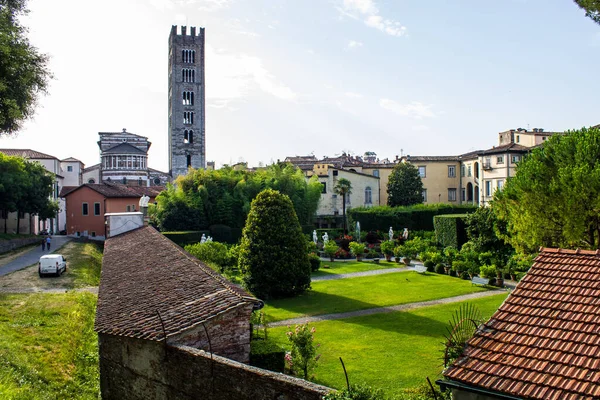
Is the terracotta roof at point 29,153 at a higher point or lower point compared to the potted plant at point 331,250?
higher

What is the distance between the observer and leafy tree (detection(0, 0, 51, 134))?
672 inches

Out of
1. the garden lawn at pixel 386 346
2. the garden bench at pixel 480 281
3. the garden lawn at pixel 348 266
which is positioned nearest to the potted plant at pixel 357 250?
the garden lawn at pixel 348 266

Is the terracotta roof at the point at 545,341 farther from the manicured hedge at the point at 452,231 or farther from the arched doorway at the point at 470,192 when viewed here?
the arched doorway at the point at 470,192

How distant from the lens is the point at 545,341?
6293mm

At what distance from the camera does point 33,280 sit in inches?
1013

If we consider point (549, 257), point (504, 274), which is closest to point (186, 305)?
point (549, 257)

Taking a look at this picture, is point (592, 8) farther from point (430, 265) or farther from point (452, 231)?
point (452, 231)

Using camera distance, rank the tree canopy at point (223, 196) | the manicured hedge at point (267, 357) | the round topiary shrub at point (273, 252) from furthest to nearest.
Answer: the tree canopy at point (223, 196) → the round topiary shrub at point (273, 252) → the manicured hedge at point (267, 357)

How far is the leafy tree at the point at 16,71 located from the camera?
17.1m

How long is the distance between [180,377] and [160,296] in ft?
9.76

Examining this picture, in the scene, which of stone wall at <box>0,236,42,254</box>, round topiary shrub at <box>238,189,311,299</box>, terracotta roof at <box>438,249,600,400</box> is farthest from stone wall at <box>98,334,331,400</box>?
stone wall at <box>0,236,42,254</box>

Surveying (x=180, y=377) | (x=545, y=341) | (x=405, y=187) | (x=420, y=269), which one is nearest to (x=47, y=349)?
(x=180, y=377)

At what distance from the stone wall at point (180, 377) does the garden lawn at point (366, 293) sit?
9235 millimetres

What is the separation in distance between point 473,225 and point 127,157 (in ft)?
194
